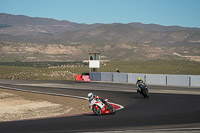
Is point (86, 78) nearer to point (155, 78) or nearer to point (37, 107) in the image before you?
point (155, 78)

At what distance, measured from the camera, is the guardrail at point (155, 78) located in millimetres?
43625

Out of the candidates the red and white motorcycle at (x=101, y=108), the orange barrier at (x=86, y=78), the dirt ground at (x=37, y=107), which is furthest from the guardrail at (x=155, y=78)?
the red and white motorcycle at (x=101, y=108)

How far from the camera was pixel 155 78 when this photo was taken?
4738cm

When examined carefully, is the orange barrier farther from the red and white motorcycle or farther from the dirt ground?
the red and white motorcycle

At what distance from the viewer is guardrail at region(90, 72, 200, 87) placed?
43.6 meters

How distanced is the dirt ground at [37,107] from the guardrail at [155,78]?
58.1ft

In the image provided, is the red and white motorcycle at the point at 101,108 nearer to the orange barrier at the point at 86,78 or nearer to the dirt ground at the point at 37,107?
the dirt ground at the point at 37,107

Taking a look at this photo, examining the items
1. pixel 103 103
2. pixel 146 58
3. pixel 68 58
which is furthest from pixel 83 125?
pixel 68 58

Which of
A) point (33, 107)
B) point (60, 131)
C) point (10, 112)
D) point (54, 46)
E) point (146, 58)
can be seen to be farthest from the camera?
point (54, 46)

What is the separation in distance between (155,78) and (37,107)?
24056 millimetres

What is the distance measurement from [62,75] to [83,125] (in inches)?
2135

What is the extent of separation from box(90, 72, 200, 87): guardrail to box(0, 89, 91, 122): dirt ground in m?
17.7

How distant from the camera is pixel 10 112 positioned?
931 inches

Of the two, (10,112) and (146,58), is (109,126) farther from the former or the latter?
(146,58)
